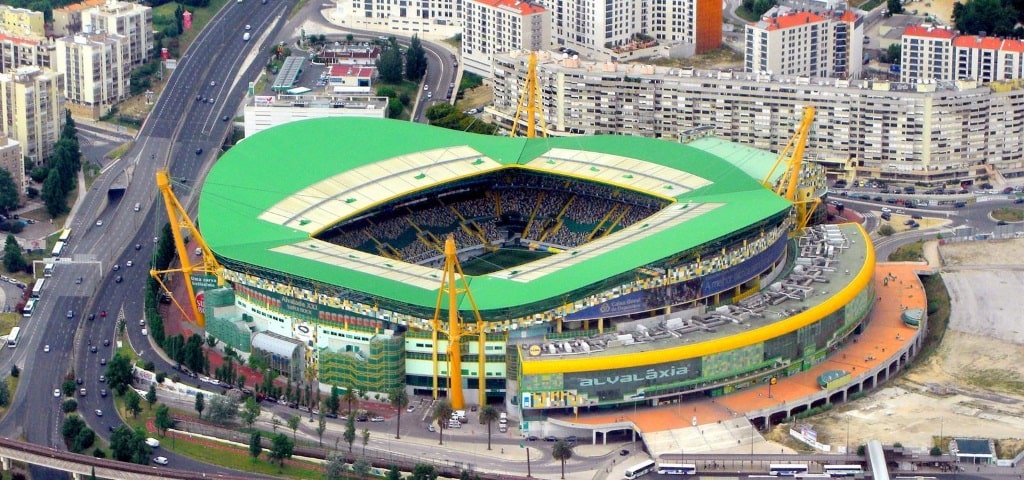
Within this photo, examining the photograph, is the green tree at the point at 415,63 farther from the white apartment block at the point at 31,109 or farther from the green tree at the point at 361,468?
the green tree at the point at 361,468

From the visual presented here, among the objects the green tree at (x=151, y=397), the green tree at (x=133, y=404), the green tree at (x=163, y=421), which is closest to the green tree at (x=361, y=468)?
the green tree at (x=163, y=421)

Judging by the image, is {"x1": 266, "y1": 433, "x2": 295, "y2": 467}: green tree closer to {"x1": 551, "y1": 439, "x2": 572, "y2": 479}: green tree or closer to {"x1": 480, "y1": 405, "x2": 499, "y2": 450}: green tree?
{"x1": 480, "y1": 405, "x2": 499, "y2": 450}: green tree

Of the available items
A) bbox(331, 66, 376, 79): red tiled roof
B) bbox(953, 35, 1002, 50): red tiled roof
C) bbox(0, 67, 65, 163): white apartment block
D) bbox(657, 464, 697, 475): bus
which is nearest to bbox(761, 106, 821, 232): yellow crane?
bbox(953, 35, 1002, 50): red tiled roof

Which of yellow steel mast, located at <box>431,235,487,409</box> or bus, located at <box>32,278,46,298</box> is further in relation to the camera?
bus, located at <box>32,278,46,298</box>

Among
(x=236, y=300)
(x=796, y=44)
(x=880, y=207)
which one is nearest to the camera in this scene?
(x=236, y=300)

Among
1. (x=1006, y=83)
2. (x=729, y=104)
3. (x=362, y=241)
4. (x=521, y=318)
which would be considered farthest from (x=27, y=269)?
(x=1006, y=83)

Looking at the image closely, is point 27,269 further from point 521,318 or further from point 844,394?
point 844,394

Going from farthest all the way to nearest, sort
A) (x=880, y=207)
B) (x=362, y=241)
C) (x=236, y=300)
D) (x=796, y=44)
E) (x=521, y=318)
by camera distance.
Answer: (x=796, y=44)
(x=880, y=207)
(x=362, y=241)
(x=236, y=300)
(x=521, y=318)
